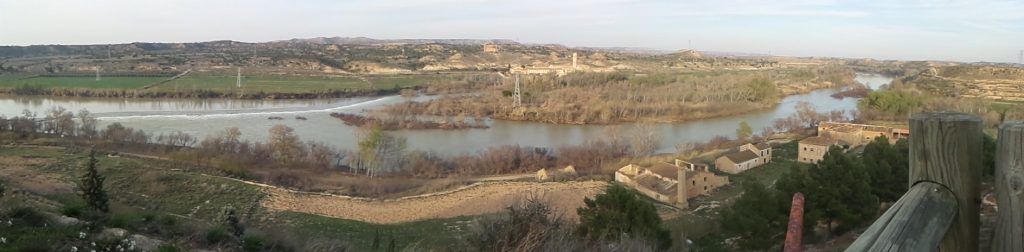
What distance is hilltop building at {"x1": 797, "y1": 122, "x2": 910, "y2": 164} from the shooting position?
46.1 ft

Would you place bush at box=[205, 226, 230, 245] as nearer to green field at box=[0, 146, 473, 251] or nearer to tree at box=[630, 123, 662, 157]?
green field at box=[0, 146, 473, 251]

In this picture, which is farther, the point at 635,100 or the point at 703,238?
the point at 635,100

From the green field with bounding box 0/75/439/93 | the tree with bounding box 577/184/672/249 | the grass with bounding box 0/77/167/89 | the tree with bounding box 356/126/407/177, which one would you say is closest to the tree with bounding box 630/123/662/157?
the tree with bounding box 356/126/407/177

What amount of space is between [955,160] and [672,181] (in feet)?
35.9

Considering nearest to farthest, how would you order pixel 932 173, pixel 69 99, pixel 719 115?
pixel 932 173 → pixel 719 115 → pixel 69 99

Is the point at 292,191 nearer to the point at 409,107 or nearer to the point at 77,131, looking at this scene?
the point at 77,131

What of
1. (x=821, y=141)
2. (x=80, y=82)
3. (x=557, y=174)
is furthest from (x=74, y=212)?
(x=80, y=82)

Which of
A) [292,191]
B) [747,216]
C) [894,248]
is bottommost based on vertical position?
[292,191]

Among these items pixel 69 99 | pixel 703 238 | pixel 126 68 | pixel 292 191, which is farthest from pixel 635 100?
pixel 126 68

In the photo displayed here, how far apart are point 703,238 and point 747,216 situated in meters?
1.20

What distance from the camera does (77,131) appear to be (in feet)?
56.4

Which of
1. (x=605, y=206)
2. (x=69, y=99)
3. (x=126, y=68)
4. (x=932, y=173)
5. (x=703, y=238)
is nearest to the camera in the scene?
(x=932, y=173)

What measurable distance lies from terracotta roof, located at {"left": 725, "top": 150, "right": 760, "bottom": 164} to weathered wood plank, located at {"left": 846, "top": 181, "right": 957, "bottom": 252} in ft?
44.3

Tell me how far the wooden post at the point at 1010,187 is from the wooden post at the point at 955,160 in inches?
1.2
